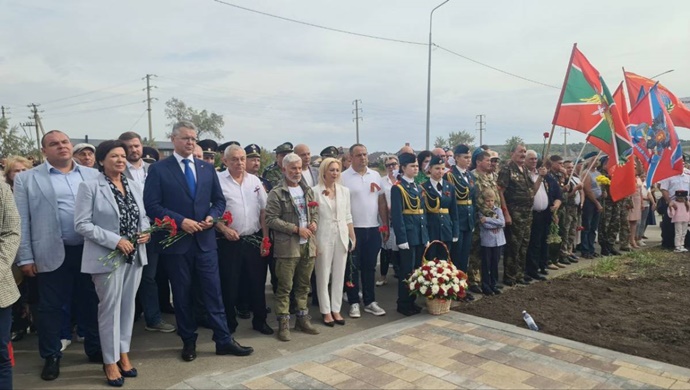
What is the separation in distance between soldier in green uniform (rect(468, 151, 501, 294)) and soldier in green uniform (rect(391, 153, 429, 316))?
1.22 m

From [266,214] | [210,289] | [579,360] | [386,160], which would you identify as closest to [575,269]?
[386,160]

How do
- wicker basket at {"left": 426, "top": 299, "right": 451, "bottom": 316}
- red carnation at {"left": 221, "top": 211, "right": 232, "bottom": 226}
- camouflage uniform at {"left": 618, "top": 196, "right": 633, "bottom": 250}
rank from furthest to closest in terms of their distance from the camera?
camouflage uniform at {"left": 618, "top": 196, "right": 633, "bottom": 250}, wicker basket at {"left": 426, "top": 299, "right": 451, "bottom": 316}, red carnation at {"left": 221, "top": 211, "right": 232, "bottom": 226}

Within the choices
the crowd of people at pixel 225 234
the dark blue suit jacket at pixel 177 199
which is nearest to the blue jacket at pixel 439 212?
the crowd of people at pixel 225 234

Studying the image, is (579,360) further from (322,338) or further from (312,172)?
(312,172)

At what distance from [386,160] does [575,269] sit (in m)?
3.96

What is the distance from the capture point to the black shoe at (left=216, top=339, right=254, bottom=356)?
4.41 m

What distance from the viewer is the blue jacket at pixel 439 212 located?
6.04 metres

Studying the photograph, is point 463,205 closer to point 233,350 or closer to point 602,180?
point 233,350

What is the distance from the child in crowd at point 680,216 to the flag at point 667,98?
1.72 m

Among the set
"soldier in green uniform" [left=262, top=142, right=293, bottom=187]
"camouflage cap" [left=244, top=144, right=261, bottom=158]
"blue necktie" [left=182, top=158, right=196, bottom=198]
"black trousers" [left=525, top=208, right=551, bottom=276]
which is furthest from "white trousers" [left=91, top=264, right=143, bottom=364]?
"black trousers" [left=525, top=208, right=551, bottom=276]

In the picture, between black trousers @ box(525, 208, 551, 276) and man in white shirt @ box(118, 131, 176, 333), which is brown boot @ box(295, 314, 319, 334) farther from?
black trousers @ box(525, 208, 551, 276)

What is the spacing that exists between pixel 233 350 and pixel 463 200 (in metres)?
3.52

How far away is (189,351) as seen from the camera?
Answer: 4.34 m

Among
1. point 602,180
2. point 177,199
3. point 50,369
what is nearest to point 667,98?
point 602,180
